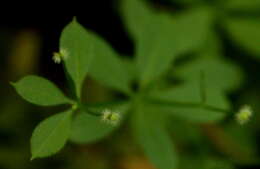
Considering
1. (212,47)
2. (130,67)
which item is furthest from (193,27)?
(130,67)

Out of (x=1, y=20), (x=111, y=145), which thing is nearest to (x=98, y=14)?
(x=1, y=20)

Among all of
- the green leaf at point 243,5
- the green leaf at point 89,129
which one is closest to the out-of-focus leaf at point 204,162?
the green leaf at point 89,129

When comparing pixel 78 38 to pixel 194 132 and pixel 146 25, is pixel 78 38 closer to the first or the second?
pixel 146 25

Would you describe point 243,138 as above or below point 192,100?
below

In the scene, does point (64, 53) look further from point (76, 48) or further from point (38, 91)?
point (38, 91)

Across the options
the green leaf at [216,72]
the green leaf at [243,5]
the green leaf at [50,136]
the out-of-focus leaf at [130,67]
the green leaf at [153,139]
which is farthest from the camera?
the green leaf at [243,5]

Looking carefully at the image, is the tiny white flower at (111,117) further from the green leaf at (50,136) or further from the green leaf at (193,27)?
the green leaf at (193,27)
